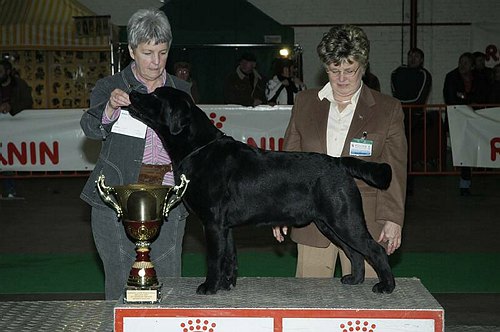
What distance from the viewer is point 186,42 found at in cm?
1445

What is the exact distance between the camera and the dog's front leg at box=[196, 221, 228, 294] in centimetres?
282

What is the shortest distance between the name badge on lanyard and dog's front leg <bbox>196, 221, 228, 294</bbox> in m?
0.71

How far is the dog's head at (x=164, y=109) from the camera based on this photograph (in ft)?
9.26

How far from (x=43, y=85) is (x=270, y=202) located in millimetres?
13539

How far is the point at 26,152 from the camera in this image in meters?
10.1

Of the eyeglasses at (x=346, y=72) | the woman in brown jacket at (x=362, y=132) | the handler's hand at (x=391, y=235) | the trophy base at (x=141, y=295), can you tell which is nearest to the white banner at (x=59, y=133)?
the woman in brown jacket at (x=362, y=132)

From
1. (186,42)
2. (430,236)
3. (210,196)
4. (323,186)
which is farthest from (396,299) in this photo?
(186,42)

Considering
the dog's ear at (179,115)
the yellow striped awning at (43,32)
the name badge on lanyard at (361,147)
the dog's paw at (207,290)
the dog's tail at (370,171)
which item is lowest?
the dog's paw at (207,290)

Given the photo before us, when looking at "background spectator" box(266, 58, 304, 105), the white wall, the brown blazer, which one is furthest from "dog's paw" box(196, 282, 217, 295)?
the white wall

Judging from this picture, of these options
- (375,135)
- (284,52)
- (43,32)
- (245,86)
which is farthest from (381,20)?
(375,135)

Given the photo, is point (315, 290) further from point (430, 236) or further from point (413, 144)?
point (413, 144)

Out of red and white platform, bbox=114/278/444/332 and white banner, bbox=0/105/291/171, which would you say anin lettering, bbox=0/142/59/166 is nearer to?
white banner, bbox=0/105/291/171

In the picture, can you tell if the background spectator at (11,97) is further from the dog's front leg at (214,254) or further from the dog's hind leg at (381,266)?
the dog's hind leg at (381,266)

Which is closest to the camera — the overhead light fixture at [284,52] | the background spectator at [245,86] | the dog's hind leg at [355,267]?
the dog's hind leg at [355,267]
